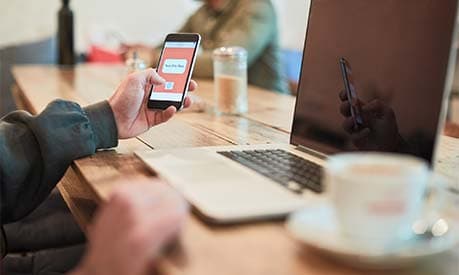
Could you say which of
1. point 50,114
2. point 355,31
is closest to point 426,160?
point 355,31

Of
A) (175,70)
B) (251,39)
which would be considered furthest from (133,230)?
(251,39)

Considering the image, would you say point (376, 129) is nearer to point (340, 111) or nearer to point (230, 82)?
point (340, 111)

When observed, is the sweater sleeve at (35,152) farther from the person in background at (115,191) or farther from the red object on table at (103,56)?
the red object on table at (103,56)

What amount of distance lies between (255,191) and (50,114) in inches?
16.1

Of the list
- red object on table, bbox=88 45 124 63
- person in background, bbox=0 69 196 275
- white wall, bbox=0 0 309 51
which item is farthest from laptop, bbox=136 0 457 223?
A: white wall, bbox=0 0 309 51

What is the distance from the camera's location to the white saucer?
620 millimetres

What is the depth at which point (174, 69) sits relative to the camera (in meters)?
1.29

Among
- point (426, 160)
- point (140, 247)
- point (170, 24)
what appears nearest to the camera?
point (140, 247)

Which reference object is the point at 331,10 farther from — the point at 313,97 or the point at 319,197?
the point at 319,197

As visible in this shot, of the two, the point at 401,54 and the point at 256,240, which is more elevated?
the point at 401,54

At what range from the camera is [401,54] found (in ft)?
3.14

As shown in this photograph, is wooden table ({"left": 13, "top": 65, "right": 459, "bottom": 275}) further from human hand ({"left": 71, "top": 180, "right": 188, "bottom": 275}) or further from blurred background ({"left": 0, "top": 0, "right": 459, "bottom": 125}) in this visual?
blurred background ({"left": 0, "top": 0, "right": 459, "bottom": 125})

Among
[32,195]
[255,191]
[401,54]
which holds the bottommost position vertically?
[32,195]

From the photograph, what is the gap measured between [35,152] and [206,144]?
321 millimetres
